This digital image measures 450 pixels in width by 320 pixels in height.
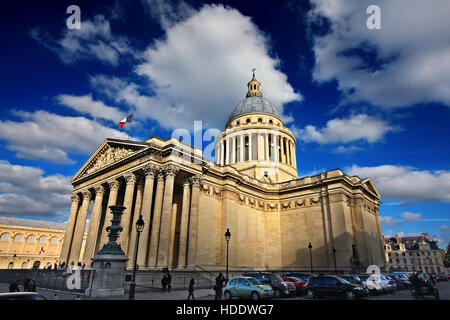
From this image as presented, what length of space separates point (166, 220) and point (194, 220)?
3.68 metres

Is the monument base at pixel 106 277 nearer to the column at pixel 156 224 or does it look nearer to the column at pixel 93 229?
the column at pixel 156 224

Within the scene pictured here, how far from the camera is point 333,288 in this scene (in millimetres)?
16234

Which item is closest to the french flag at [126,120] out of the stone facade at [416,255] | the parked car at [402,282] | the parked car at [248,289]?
the parked car at [248,289]

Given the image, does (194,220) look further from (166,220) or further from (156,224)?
(156,224)

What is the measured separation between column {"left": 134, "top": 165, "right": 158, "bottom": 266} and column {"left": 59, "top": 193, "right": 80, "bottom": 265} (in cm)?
1583

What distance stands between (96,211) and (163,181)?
35.5 feet

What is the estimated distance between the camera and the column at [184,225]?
2831cm

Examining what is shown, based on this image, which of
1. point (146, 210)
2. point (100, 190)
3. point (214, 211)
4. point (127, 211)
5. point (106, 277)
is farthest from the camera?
point (100, 190)

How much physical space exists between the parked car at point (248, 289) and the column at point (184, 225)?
12.8 metres

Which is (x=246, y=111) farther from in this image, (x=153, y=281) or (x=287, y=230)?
(x=153, y=281)

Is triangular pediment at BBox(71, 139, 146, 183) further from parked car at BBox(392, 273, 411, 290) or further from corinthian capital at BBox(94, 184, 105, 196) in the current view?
parked car at BBox(392, 273, 411, 290)

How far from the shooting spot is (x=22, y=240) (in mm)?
69562

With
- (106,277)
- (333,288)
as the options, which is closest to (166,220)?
(106,277)
